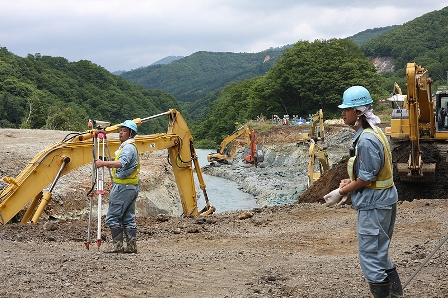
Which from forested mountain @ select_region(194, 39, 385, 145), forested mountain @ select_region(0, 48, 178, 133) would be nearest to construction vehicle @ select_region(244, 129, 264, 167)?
forested mountain @ select_region(0, 48, 178, 133)

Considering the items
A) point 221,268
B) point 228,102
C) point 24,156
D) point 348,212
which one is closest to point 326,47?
point 228,102

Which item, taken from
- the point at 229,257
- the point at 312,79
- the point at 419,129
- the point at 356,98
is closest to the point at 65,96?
the point at 312,79

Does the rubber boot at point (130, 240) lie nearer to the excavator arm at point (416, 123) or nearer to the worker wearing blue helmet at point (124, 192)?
the worker wearing blue helmet at point (124, 192)

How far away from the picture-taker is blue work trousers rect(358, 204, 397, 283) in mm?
5398

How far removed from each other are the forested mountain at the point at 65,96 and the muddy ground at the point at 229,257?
1421 inches

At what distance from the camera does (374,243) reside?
17.7 ft

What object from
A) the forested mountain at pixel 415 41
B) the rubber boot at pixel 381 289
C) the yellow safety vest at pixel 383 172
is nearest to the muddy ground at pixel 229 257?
the rubber boot at pixel 381 289

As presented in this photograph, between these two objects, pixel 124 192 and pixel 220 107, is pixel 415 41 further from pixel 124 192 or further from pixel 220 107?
pixel 124 192

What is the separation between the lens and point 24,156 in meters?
22.0

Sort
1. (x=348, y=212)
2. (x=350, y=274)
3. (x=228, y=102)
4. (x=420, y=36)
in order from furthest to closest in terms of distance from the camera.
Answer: (x=420, y=36) < (x=228, y=102) < (x=348, y=212) < (x=350, y=274)

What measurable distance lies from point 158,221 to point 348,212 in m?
4.38

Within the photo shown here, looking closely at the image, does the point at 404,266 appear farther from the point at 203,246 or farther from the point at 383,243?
the point at 203,246

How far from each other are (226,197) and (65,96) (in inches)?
2006

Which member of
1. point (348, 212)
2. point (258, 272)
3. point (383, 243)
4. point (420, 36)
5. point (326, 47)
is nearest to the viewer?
point (383, 243)
